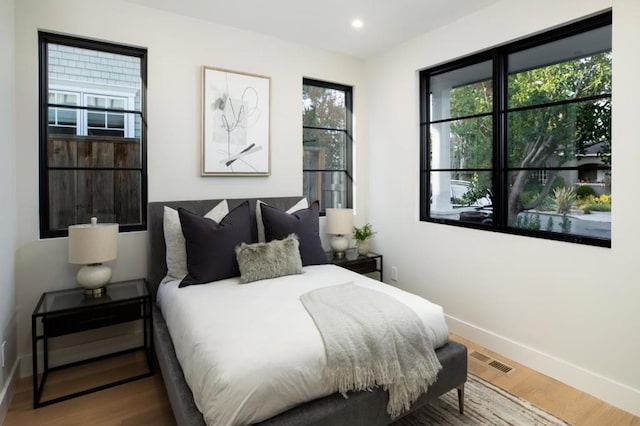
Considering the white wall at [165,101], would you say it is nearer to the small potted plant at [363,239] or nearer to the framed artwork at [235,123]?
the framed artwork at [235,123]

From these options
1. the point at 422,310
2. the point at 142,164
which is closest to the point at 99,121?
the point at 142,164

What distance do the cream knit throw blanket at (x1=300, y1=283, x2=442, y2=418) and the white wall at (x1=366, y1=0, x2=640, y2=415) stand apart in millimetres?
1191

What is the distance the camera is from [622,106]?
7.04 ft

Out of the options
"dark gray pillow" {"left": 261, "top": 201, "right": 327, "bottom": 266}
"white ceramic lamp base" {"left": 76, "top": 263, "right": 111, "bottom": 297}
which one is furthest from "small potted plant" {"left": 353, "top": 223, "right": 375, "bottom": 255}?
"white ceramic lamp base" {"left": 76, "top": 263, "right": 111, "bottom": 297}

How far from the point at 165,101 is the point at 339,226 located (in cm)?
190

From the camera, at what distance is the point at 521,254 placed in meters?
2.69

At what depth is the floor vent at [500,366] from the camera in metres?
2.60

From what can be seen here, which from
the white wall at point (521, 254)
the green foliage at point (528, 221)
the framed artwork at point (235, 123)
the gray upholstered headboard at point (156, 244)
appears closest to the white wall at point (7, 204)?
the gray upholstered headboard at point (156, 244)

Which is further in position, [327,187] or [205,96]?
[327,187]

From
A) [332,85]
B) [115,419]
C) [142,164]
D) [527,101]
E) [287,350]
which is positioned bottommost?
[115,419]

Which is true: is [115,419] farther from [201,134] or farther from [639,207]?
[639,207]

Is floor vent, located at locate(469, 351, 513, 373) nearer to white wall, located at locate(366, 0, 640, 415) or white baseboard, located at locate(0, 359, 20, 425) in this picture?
white wall, located at locate(366, 0, 640, 415)

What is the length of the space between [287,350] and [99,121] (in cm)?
237

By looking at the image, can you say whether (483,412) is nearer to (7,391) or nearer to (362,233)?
(362,233)
